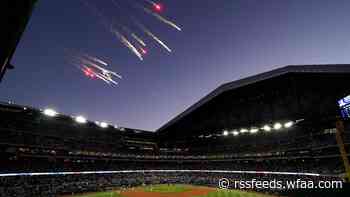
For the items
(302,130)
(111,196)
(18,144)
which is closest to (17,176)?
(18,144)

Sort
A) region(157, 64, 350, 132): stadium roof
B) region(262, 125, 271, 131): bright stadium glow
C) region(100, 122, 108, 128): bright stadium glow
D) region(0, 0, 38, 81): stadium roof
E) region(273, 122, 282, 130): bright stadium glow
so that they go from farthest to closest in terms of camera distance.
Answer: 1. region(100, 122, 108, 128): bright stadium glow
2. region(262, 125, 271, 131): bright stadium glow
3. region(273, 122, 282, 130): bright stadium glow
4. region(157, 64, 350, 132): stadium roof
5. region(0, 0, 38, 81): stadium roof

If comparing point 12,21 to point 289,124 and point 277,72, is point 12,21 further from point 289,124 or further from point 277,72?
point 289,124

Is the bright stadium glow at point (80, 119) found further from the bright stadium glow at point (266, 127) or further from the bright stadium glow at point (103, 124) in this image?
the bright stadium glow at point (266, 127)

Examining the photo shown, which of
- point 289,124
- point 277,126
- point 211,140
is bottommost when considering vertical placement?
point 211,140

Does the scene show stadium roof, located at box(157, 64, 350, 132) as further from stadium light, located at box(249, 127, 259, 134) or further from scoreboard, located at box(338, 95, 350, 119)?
scoreboard, located at box(338, 95, 350, 119)

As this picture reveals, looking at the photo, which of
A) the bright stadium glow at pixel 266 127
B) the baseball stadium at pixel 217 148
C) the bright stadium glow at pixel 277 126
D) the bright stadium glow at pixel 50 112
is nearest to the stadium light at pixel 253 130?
the baseball stadium at pixel 217 148

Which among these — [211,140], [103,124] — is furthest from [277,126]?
[103,124]

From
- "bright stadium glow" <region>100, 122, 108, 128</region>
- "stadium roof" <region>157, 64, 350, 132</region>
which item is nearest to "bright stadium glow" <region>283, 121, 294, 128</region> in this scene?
"stadium roof" <region>157, 64, 350, 132</region>
